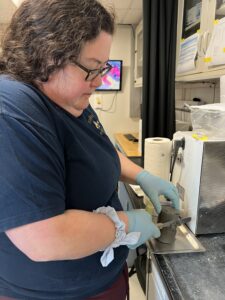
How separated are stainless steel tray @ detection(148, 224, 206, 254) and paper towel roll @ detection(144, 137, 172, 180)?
414mm

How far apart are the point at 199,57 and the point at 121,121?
7.39 ft

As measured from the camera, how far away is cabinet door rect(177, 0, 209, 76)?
1.37 meters

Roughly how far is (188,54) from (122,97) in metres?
2.03

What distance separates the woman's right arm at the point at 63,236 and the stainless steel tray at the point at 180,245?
0.36 metres

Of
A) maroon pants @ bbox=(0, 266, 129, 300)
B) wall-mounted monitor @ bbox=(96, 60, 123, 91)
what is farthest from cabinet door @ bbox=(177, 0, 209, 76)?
wall-mounted monitor @ bbox=(96, 60, 123, 91)

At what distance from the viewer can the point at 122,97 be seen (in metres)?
3.54

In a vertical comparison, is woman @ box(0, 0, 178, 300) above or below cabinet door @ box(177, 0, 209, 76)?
below

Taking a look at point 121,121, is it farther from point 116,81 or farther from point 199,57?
point 199,57

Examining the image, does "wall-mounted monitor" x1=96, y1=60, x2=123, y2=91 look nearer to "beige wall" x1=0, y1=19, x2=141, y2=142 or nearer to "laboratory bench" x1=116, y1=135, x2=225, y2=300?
"beige wall" x1=0, y1=19, x2=141, y2=142

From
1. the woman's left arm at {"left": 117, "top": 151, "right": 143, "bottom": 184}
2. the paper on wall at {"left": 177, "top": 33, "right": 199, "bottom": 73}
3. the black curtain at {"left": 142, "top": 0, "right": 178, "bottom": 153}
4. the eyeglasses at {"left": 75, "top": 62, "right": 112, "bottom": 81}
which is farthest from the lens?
the black curtain at {"left": 142, "top": 0, "right": 178, "bottom": 153}

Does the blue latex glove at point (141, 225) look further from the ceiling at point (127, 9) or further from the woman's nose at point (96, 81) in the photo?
the ceiling at point (127, 9)

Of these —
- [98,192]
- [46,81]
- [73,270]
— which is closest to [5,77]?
[46,81]

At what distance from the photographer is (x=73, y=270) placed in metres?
0.69

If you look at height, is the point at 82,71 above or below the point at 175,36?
below
